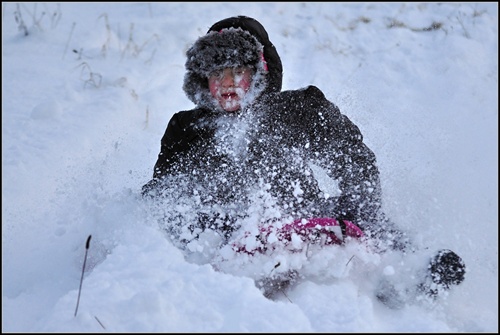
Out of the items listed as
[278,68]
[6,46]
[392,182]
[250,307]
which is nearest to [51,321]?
[250,307]

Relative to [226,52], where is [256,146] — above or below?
below

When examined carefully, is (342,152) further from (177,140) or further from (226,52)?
(177,140)

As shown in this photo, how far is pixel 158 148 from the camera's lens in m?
3.49

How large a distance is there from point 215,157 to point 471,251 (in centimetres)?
134

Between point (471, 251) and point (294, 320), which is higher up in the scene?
point (294, 320)

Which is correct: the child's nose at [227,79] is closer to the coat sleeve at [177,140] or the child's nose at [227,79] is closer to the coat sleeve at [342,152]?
the coat sleeve at [177,140]

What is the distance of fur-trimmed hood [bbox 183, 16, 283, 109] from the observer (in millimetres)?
2451

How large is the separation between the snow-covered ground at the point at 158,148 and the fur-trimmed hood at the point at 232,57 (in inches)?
26.7

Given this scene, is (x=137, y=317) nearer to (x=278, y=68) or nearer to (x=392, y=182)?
(x=278, y=68)

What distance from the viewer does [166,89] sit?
13.5ft

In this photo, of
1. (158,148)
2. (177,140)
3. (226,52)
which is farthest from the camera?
(158,148)

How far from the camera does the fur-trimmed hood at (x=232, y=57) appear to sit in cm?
245

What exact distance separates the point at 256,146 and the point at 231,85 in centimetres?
34

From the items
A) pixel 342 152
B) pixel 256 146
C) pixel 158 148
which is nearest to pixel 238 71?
pixel 256 146
